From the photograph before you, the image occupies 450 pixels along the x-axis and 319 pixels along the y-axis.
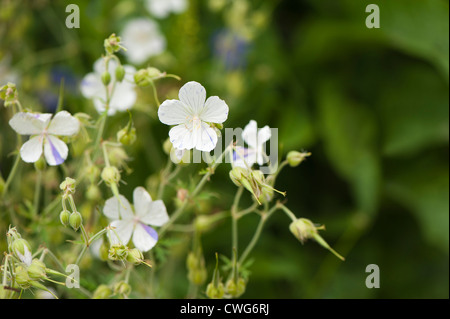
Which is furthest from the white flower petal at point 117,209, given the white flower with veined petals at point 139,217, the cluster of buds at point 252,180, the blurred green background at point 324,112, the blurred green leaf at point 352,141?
the blurred green leaf at point 352,141

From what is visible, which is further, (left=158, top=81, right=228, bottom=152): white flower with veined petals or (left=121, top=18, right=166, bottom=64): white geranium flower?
(left=121, top=18, right=166, bottom=64): white geranium flower

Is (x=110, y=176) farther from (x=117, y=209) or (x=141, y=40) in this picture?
(x=141, y=40)

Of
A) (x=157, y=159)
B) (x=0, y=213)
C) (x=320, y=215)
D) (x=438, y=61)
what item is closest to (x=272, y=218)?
(x=320, y=215)

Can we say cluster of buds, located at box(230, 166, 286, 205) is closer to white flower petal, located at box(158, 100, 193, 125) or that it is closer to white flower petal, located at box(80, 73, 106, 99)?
white flower petal, located at box(158, 100, 193, 125)

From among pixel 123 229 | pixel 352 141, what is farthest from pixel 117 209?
pixel 352 141

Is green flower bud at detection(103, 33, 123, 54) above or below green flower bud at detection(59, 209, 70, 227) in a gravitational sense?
above

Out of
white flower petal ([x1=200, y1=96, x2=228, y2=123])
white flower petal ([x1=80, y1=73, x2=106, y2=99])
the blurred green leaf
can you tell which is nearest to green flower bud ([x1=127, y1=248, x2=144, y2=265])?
white flower petal ([x1=200, y1=96, x2=228, y2=123])
